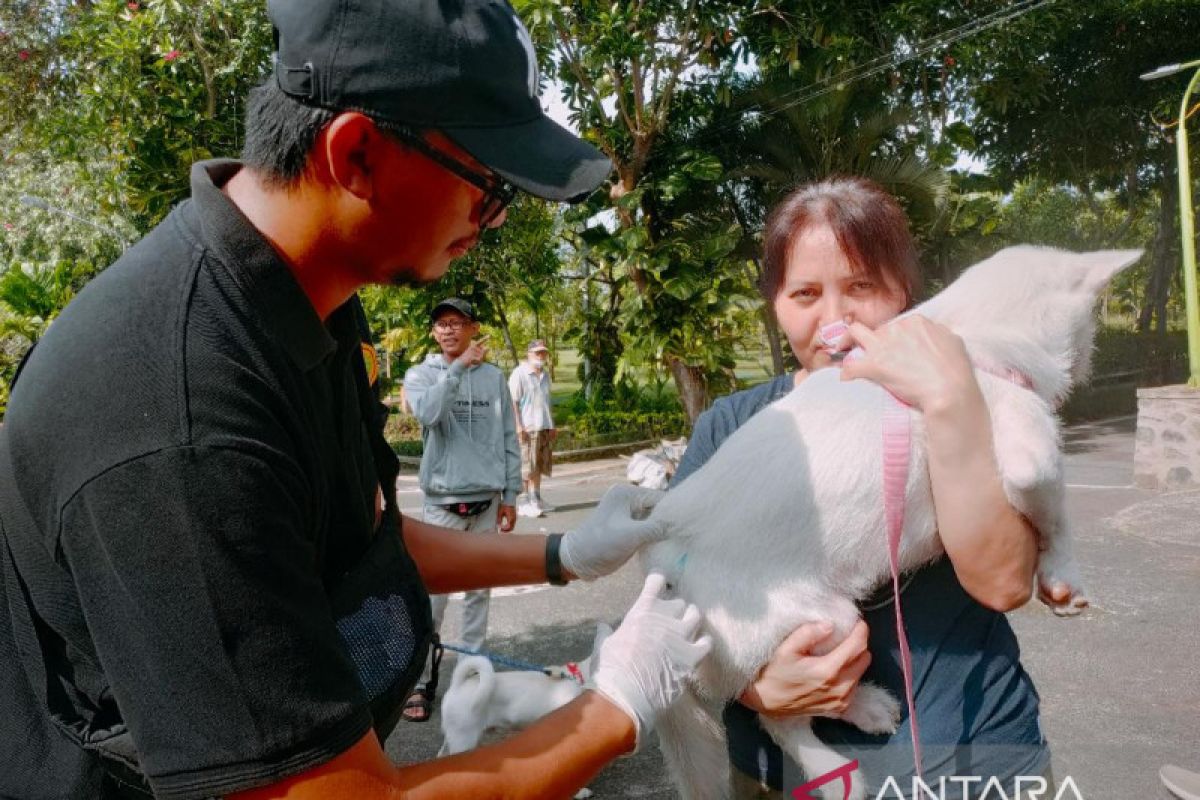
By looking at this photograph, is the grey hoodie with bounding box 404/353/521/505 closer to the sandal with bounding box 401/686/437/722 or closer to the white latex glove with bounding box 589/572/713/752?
the sandal with bounding box 401/686/437/722

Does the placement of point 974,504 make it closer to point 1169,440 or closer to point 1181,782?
point 1181,782

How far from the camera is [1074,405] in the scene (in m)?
16.2

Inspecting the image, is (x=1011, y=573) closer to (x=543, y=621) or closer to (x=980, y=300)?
(x=980, y=300)

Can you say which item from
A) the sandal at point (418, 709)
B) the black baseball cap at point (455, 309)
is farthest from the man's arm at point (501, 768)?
the black baseball cap at point (455, 309)

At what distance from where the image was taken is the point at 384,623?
4.15ft

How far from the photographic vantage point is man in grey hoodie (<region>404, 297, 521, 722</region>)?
16.2ft

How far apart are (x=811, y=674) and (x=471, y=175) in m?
1.06

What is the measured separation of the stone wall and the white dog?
804 centimetres

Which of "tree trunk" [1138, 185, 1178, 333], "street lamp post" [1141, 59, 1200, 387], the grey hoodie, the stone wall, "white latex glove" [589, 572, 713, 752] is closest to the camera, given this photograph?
"white latex glove" [589, 572, 713, 752]

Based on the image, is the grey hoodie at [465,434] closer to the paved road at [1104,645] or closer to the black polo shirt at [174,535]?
the paved road at [1104,645]

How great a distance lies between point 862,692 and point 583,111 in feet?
33.2

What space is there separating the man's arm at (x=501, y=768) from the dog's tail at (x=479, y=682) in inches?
69.5

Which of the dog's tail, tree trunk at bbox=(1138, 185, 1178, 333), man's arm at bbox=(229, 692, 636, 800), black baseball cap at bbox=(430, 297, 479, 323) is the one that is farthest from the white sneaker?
tree trunk at bbox=(1138, 185, 1178, 333)

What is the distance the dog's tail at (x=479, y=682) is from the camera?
2959 millimetres
